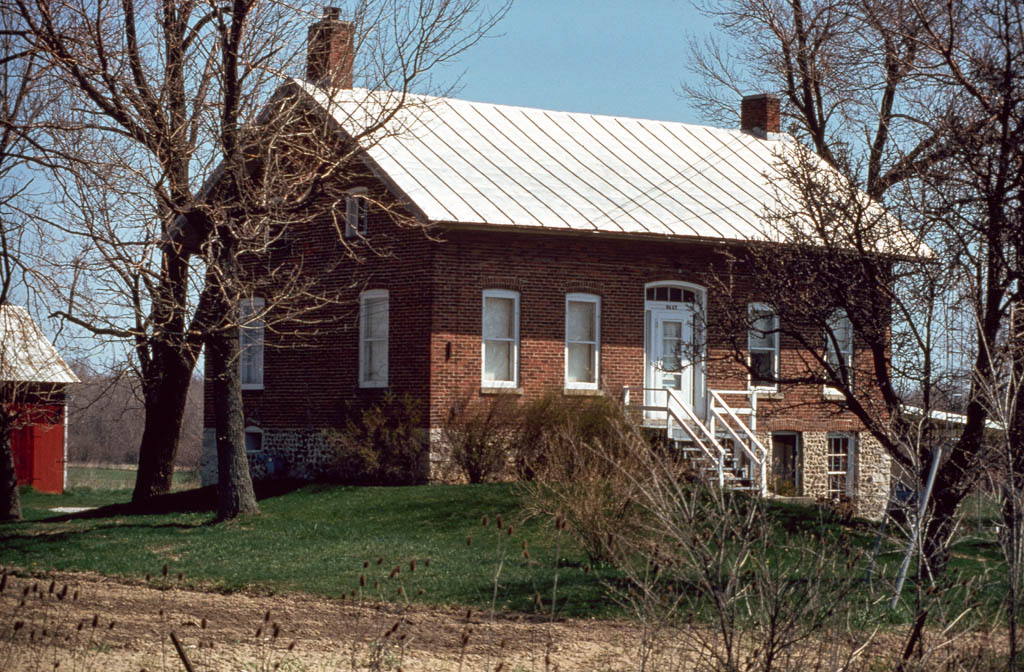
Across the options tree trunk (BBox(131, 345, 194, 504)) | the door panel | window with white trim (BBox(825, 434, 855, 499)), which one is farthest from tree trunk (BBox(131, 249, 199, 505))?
window with white trim (BBox(825, 434, 855, 499))

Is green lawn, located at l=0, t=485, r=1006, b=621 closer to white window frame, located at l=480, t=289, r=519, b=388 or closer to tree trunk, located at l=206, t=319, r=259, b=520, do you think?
tree trunk, located at l=206, t=319, r=259, b=520

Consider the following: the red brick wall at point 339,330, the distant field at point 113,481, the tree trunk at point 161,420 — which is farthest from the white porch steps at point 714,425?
the distant field at point 113,481

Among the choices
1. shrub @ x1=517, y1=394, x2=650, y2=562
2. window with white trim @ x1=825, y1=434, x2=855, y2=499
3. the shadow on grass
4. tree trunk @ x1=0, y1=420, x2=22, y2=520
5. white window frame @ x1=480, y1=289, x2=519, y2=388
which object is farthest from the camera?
window with white trim @ x1=825, y1=434, x2=855, y2=499

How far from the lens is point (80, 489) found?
120 feet

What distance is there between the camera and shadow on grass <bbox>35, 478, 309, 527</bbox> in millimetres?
23562

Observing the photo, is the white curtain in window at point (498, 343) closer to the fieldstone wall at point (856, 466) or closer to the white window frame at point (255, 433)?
the white window frame at point (255, 433)

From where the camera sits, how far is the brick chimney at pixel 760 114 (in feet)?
103

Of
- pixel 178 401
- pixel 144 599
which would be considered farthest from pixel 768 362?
pixel 144 599

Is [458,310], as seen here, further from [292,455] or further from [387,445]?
[292,455]

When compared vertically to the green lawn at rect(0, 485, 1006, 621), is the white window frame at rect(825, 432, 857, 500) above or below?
above

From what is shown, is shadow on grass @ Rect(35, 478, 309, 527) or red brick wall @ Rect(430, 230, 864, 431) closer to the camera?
shadow on grass @ Rect(35, 478, 309, 527)

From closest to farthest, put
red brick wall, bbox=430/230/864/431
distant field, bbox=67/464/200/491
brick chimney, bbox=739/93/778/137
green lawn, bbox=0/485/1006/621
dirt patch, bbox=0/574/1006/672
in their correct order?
dirt patch, bbox=0/574/1006/672
green lawn, bbox=0/485/1006/621
red brick wall, bbox=430/230/864/431
brick chimney, bbox=739/93/778/137
distant field, bbox=67/464/200/491

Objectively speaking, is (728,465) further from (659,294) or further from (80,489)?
(80,489)

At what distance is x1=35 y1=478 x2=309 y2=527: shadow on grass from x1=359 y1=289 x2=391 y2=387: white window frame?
2251 mm
